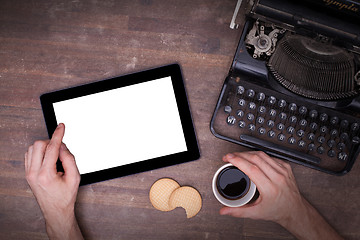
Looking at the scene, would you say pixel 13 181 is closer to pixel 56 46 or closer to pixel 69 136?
pixel 69 136

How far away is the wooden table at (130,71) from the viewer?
3.49 ft

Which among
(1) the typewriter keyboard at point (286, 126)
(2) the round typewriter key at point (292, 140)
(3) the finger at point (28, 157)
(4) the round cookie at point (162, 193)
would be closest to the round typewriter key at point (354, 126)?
(1) the typewriter keyboard at point (286, 126)

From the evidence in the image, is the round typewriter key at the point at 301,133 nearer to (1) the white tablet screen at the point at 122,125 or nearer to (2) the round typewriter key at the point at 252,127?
(2) the round typewriter key at the point at 252,127

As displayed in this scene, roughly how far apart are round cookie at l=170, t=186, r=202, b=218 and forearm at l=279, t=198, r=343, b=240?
0.33 metres

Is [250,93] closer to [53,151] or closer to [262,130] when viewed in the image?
[262,130]

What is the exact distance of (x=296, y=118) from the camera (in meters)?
1.03

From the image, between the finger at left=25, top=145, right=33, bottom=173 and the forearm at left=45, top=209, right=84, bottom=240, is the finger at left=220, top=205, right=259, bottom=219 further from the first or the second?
the finger at left=25, top=145, right=33, bottom=173

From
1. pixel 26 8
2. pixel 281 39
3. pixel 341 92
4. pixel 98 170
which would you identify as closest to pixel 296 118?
pixel 341 92

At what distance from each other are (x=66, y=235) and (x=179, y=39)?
2.86ft

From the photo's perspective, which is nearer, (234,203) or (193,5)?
(234,203)

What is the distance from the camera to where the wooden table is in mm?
1063

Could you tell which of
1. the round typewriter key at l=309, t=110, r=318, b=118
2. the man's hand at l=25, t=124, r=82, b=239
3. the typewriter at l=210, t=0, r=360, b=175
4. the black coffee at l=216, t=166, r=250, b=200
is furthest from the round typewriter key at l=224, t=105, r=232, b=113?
the man's hand at l=25, t=124, r=82, b=239

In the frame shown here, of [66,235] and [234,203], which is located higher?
[234,203]

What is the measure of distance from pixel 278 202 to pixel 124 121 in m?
0.65
